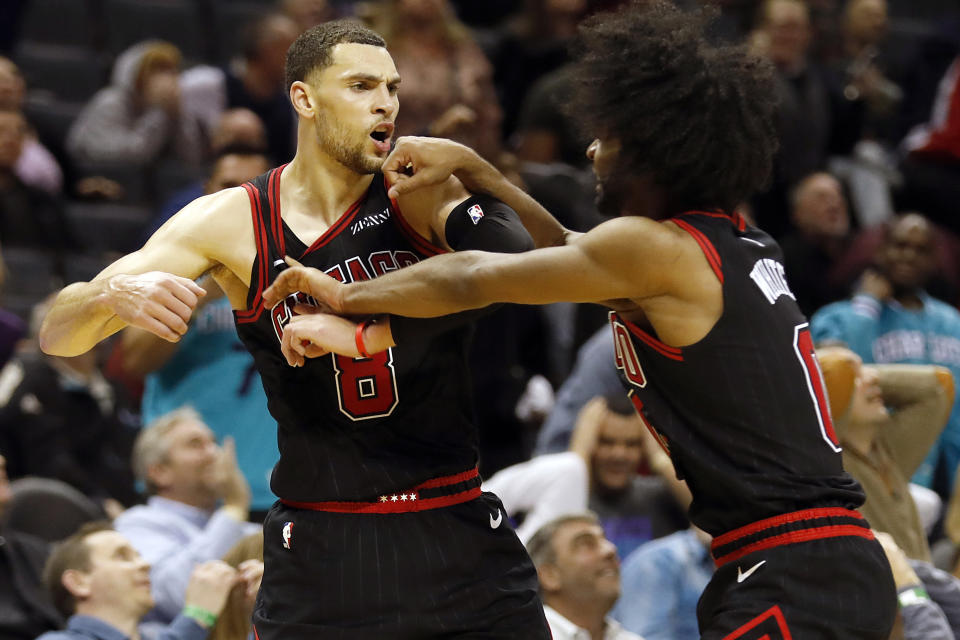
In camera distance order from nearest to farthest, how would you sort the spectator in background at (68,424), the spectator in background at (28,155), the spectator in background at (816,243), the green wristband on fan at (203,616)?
1. the green wristband on fan at (203,616)
2. the spectator in background at (68,424)
3. the spectator in background at (28,155)
4. the spectator in background at (816,243)

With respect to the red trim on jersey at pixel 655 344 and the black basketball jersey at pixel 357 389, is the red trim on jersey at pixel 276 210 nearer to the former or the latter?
the black basketball jersey at pixel 357 389

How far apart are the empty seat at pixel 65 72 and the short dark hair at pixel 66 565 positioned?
5441 mm

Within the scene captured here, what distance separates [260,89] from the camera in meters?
9.47

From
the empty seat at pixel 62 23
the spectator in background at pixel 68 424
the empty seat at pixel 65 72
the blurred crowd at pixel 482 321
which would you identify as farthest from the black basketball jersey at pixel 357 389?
the empty seat at pixel 62 23

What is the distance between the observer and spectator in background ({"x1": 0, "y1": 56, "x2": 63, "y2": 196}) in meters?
8.35

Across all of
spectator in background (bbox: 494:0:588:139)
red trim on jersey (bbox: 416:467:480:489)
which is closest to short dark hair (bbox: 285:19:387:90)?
red trim on jersey (bbox: 416:467:480:489)

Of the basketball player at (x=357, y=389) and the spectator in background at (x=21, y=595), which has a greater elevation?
the basketball player at (x=357, y=389)

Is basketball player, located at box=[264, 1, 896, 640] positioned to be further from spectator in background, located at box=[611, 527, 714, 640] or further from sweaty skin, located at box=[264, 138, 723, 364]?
spectator in background, located at box=[611, 527, 714, 640]

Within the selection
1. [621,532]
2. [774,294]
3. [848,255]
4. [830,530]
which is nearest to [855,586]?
[830,530]

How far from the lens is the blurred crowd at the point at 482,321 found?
18.5ft

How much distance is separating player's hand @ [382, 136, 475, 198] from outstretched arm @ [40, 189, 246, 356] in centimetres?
48

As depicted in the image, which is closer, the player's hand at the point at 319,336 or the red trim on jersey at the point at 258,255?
the player's hand at the point at 319,336

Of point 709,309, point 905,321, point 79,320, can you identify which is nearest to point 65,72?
point 905,321

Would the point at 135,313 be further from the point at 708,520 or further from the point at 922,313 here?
the point at 922,313
